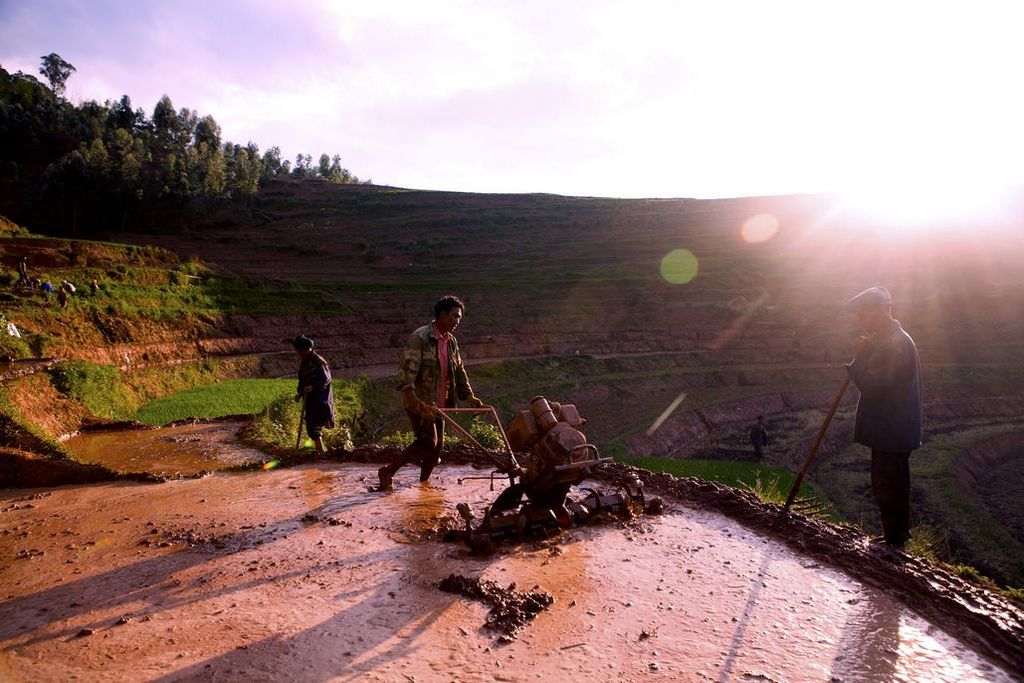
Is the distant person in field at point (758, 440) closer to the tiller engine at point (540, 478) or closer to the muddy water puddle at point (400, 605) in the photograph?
the muddy water puddle at point (400, 605)

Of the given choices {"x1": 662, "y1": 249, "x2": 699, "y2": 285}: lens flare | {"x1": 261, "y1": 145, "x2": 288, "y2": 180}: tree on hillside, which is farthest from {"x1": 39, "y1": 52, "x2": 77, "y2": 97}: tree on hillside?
{"x1": 662, "y1": 249, "x2": 699, "y2": 285}: lens flare

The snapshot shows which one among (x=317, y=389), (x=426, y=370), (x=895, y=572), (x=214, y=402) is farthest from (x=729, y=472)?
(x=426, y=370)

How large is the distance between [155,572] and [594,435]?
73.5 ft

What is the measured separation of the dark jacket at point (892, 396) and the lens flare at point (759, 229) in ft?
208

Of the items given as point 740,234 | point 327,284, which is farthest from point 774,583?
point 740,234

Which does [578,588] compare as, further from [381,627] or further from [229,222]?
[229,222]

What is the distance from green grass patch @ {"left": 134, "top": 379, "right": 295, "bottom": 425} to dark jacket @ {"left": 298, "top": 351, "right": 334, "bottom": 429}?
5.31m

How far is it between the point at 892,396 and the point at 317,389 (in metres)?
7.71

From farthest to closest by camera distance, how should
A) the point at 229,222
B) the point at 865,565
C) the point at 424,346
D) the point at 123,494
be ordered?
the point at 229,222, the point at 123,494, the point at 424,346, the point at 865,565

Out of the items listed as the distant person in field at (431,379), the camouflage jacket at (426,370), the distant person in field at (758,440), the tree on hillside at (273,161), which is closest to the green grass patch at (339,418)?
the distant person in field at (431,379)

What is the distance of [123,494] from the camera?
24.2ft

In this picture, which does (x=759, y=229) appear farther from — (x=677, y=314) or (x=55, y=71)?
(x=55, y=71)

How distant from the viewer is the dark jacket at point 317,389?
977cm

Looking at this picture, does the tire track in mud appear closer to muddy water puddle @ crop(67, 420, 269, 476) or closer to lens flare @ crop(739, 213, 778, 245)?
muddy water puddle @ crop(67, 420, 269, 476)
